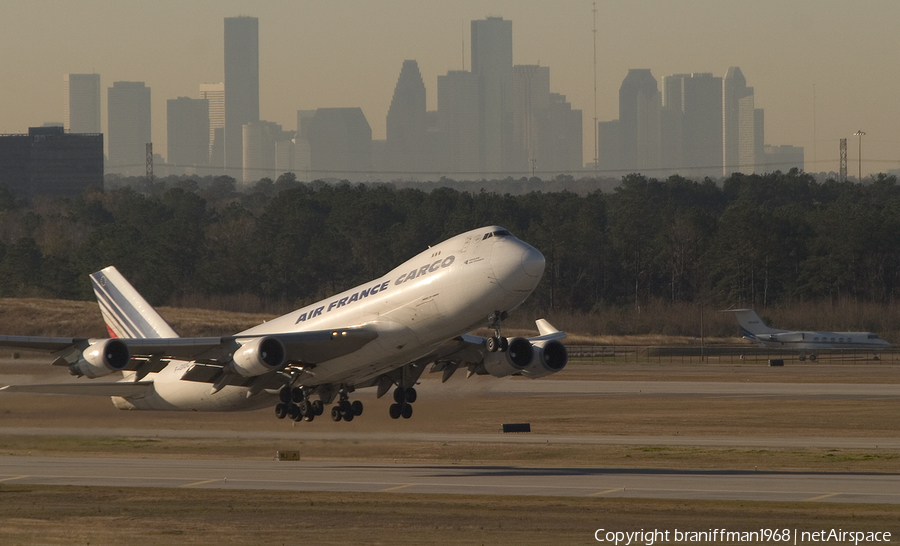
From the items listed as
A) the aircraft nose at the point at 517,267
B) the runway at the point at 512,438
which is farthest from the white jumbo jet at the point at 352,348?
the runway at the point at 512,438

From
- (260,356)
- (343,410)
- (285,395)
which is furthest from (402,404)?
(260,356)

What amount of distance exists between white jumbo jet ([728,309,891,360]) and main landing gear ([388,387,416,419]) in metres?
80.9

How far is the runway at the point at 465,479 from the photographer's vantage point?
3941cm

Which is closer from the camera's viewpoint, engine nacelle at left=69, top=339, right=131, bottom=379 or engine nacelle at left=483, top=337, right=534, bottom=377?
engine nacelle at left=69, top=339, right=131, bottom=379

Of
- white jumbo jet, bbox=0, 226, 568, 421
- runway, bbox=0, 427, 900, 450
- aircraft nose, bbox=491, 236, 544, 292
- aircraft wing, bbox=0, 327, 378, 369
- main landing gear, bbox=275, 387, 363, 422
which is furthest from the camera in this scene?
runway, bbox=0, 427, 900, 450

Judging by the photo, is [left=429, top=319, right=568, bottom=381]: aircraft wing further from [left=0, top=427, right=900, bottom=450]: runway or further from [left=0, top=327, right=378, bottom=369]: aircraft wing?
[left=0, top=427, right=900, bottom=450]: runway

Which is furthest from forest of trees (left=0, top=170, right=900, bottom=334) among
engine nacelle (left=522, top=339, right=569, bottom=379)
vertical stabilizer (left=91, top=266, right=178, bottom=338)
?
engine nacelle (left=522, top=339, right=569, bottom=379)

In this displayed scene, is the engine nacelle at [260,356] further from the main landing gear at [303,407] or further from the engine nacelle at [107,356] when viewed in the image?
the engine nacelle at [107,356]

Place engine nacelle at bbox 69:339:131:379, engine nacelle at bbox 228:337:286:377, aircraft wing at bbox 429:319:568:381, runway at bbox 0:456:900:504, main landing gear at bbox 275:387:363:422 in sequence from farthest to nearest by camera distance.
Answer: aircraft wing at bbox 429:319:568:381, main landing gear at bbox 275:387:363:422, engine nacelle at bbox 228:337:286:377, engine nacelle at bbox 69:339:131:379, runway at bbox 0:456:900:504

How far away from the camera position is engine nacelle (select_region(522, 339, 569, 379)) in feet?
157

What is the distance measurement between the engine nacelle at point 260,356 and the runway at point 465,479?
3.93 metres

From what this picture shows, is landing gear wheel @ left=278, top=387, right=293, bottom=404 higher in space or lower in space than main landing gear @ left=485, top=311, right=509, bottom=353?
lower

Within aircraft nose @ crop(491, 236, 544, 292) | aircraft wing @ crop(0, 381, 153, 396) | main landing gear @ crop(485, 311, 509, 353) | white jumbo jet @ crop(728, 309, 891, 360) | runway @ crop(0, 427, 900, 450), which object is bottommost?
white jumbo jet @ crop(728, 309, 891, 360)

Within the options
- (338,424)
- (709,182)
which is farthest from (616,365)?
(709,182)
